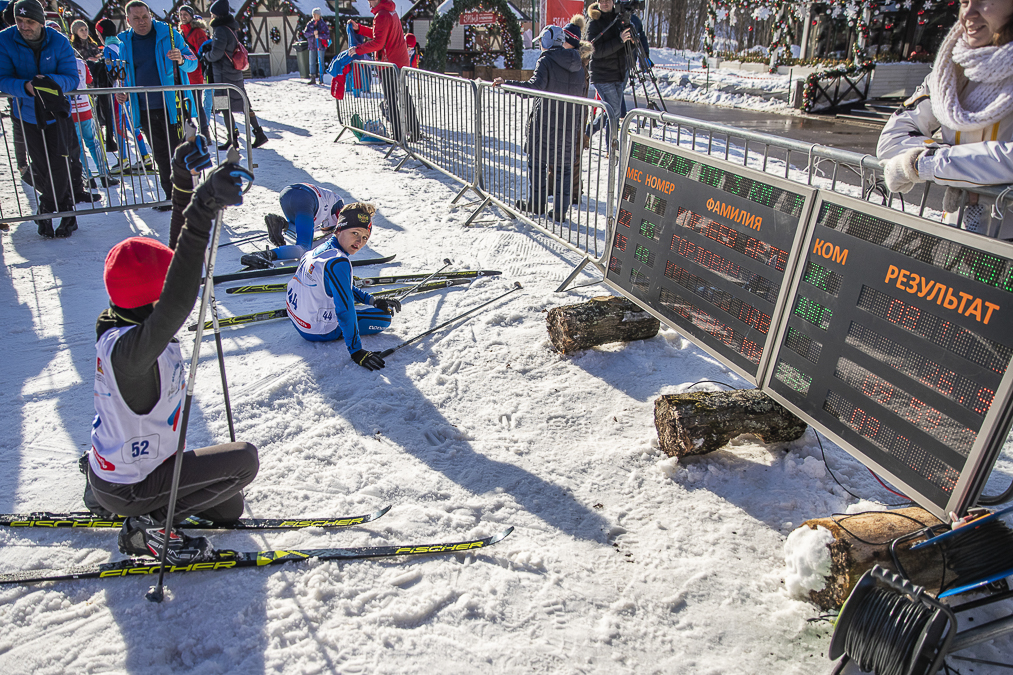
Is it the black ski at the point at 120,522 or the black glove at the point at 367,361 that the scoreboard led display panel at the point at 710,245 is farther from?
the black ski at the point at 120,522

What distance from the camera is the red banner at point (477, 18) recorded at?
19625 mm

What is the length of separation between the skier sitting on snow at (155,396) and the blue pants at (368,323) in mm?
1926

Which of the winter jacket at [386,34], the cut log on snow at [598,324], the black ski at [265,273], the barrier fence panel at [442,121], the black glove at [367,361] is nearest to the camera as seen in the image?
the black glove at [367,361]

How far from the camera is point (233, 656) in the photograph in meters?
2.39

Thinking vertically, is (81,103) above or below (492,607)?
above

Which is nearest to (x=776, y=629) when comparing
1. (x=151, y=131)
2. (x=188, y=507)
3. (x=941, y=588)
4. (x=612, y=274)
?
(x=941, y=588)

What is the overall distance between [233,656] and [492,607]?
3.18ft

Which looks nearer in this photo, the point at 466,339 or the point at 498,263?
the point at 466,339

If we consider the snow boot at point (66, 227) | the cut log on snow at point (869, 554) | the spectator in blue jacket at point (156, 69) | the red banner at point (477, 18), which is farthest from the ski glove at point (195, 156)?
the red banner at point (477, 18)

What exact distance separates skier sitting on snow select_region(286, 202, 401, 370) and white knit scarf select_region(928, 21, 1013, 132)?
→ 11.2 feet

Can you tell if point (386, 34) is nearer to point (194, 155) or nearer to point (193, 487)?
point (194, 155)

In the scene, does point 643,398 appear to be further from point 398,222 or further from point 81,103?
point 81,103

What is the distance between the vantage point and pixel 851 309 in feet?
9.62

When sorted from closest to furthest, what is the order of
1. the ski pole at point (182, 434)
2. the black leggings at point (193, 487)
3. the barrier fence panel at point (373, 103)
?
the ski pole at point (182, 434), the black leggings at point (193, 487), the barrier fence panel at point (373, 103)
